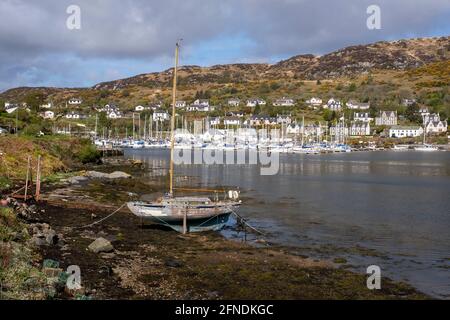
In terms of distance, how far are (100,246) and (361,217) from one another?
22.3 meters

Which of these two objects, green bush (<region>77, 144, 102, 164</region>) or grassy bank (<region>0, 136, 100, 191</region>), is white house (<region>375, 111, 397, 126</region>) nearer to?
grassy bank (<region>0, 136, 100, 191</region>)

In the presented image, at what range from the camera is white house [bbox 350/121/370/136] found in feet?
625

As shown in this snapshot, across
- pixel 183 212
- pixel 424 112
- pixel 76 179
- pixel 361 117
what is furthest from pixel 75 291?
pixel 424 112

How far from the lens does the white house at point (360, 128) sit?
7500 inches

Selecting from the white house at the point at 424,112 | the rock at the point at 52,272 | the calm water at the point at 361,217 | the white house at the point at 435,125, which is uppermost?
the white house at the point at 424,112

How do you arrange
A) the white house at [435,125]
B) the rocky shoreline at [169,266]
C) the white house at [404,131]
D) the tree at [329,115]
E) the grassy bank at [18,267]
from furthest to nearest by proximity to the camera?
the tree at [329,115] → the white house at [404,131] → the white house at [435,125] → the rocky shoreline at [169,266] → the grassy bank at [18,267]

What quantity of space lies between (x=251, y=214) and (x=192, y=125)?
16295 cm

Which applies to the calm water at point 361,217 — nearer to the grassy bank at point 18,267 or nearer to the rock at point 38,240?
the rock at point 38,240

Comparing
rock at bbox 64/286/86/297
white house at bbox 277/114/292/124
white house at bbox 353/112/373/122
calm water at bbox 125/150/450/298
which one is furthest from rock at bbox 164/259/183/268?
white house at bbox 353/112/373/122

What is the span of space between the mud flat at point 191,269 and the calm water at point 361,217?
93.3 inches

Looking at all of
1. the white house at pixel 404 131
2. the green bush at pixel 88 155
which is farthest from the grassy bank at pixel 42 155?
the white house at pixel 404 131

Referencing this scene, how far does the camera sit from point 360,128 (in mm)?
191625

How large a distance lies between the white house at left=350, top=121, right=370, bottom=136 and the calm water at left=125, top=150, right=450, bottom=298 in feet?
391
